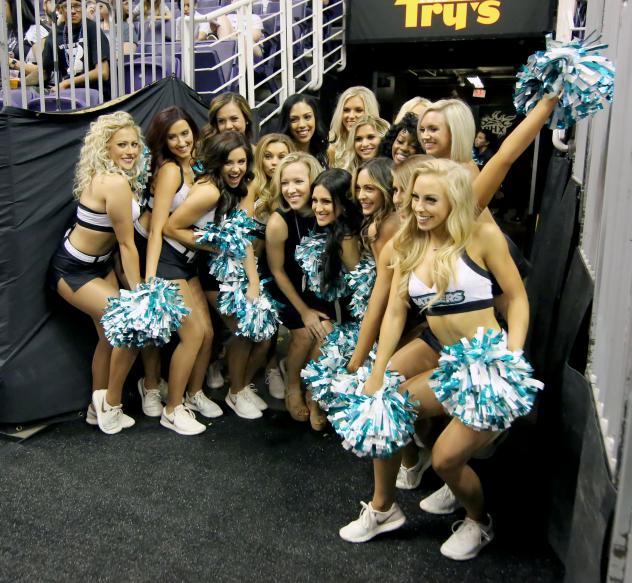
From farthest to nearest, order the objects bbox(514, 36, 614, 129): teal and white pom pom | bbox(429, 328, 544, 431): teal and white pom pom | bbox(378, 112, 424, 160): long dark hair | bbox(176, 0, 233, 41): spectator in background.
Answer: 1. bbox(176, 0, 233, 41): spectator in background
2. bbox(378, 112, 424, 160): long dark hair
3. bbox(429, 328, 544, 431): teal and white pom pom
4. bbox(514, 36, 614, 129): teal and white pom pom

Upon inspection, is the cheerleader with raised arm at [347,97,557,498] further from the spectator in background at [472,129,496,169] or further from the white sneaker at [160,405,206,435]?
the spectator in background at [472,129,496,169]

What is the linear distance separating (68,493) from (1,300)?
3.30 ft

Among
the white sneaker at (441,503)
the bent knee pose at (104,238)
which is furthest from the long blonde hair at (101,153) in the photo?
the white sneaker at (441,503)

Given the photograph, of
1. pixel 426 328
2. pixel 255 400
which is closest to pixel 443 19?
pixel 255 400

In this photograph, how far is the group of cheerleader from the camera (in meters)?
2.11

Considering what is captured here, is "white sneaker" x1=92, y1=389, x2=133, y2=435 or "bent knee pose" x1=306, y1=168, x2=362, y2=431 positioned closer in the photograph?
"bent knee pose" x1=306, y1=168, x2=362, y2=431

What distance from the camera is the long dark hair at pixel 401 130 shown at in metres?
2.85

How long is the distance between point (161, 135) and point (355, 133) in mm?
962

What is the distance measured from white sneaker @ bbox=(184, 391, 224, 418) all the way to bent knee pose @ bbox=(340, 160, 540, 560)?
1407 mm

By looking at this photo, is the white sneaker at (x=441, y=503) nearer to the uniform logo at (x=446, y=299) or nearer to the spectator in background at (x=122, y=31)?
the uniform logo at (x=446, y=299)

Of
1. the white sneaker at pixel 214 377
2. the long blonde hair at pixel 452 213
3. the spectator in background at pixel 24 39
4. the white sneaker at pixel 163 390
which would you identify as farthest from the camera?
the spectator in background at pixel 24 39

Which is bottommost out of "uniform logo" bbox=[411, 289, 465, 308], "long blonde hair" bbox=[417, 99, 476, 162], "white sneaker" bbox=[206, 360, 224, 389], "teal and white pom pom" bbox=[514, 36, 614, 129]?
"white sneaker" bbox=[206, 360, 224, 389]

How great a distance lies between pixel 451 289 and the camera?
2.12 meters

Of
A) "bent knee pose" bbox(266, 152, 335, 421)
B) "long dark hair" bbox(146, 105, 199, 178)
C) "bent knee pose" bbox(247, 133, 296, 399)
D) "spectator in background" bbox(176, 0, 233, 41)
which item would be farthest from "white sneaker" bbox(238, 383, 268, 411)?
"spectator in background" bbox(176, 0, 233, 41)
